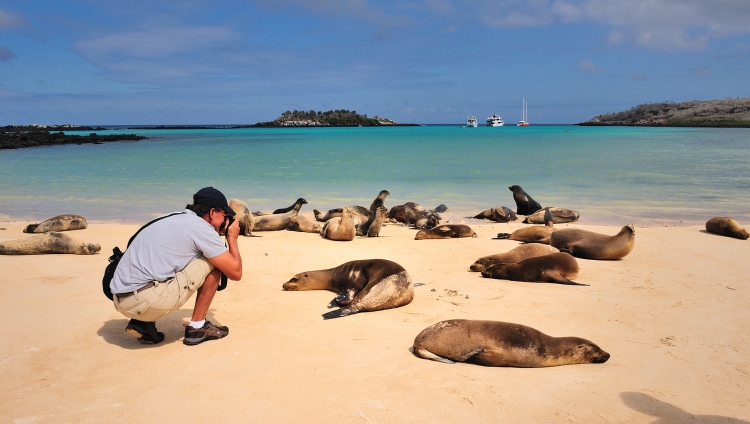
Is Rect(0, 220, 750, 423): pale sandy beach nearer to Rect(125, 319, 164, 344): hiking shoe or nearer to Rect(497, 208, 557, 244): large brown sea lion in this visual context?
Rect(125, 319, 164, 344): hiking shoe

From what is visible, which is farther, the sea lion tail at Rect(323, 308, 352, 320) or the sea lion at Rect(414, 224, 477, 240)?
the sea lion at Rect(414, 224, 477, 240)

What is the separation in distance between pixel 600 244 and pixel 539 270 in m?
1.70

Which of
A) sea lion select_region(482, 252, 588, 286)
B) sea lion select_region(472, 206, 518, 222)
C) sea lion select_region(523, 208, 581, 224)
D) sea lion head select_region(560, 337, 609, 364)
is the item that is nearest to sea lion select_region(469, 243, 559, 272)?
sea lion select_region(482, 252, 588, 286)

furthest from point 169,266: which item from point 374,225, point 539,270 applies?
point 374,225

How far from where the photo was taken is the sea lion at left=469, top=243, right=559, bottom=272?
22.5ft

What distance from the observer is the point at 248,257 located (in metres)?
7.47

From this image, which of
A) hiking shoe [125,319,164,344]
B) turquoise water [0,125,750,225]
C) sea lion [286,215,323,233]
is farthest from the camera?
turquoise water [0,125,750,225]

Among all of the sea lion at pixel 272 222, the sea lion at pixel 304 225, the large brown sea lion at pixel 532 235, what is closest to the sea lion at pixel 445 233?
the large brown sea lion at pixel 532 235

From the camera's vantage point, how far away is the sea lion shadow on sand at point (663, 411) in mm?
3098

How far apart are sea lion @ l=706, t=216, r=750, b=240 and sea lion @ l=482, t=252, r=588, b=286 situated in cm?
448

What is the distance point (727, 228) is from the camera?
360 inches

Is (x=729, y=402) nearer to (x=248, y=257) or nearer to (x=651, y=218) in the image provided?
(x=248, y=257)

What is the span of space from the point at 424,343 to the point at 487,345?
1.53 ft

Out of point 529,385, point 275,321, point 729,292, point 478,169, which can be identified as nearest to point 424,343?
point 529,385
